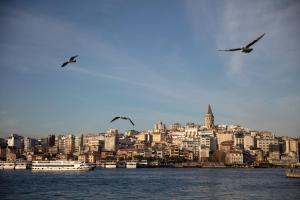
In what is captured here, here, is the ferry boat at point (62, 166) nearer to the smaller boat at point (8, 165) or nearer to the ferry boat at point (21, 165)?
the ferry boat at point (21, 165)

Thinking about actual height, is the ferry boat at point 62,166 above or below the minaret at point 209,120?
below

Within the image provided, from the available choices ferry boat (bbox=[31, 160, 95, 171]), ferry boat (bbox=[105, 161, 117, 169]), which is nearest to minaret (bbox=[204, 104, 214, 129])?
ferry boat (bbox=[105, 161, 117, 169])

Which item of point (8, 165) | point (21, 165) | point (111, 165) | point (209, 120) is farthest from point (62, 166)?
point (209, 120)

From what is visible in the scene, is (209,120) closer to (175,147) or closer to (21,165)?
(175,147)

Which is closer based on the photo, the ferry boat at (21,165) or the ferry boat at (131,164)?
the ferry boat at (21,165)

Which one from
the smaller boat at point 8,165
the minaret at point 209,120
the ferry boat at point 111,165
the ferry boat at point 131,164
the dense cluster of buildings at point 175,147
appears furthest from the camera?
the minaret at point 209,120

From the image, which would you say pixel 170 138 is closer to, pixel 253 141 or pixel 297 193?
pixel 253 141

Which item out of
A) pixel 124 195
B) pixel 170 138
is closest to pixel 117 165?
pixel 170 138

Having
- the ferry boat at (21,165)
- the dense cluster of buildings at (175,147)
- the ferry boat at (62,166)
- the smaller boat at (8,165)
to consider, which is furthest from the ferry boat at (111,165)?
the ferry boat at (62,166)

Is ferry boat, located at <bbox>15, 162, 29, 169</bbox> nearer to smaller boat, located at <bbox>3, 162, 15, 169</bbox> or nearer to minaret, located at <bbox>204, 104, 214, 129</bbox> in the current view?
smaller boat, located at <bbox>3, 162, 15, 169</bbox>
